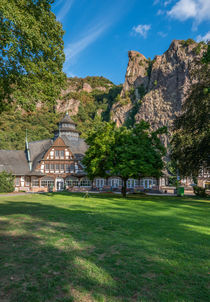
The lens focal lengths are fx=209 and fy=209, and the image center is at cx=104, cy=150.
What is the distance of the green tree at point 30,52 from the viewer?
420 inches

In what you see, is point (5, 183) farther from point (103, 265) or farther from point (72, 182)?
point (103, 265)

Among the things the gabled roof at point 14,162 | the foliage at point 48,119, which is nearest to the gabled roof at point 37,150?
the gabled roof at point 14,162

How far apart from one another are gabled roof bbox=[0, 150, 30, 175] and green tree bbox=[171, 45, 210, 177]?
32.7m

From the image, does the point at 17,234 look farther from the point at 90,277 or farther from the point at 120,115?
the point at 120,115

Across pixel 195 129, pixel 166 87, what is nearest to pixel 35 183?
pixel 195 129

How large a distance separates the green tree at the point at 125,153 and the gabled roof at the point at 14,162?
22.2 m

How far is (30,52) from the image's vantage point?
12.3 meters

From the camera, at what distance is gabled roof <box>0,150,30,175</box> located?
43719 millimetres

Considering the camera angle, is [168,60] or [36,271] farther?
[168,60]

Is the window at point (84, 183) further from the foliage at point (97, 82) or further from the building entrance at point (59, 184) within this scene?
the foliage at point (97, 82)

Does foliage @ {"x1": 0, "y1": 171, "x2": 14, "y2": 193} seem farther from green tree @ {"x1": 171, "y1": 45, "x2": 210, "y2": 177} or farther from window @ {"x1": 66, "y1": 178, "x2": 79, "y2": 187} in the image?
green tree @ {"x1": 171, "y1": 45, "x2": 210, "y2": 177}

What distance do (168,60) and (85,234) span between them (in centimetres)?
10961

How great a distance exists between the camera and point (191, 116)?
22.0 metres

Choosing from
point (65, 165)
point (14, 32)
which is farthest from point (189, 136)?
point (65, 165)
